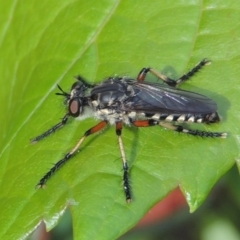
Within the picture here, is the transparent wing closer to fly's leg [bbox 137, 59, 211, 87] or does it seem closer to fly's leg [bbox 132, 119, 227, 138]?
fly's leg [bbox 137, 59, 211, 87]

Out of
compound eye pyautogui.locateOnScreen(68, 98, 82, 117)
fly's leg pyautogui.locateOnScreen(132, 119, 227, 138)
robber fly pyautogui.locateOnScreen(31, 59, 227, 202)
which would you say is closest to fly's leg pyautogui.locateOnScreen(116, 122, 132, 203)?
robber fly pyautogui.locateOnScreen(31, 59, 227, 202)

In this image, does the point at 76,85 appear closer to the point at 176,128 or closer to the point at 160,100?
the point at 160,100

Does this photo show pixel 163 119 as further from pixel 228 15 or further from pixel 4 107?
pixel 4 107

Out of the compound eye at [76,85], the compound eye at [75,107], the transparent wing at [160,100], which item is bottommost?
the transparent wing at [160,100]

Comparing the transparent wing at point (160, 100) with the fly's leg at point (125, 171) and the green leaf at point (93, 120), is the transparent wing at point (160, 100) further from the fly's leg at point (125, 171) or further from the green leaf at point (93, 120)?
the fly's leg at point (125, 171)

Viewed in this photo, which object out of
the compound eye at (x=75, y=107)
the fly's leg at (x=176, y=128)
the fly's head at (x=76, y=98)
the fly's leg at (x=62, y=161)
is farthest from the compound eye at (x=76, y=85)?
the fly's leg at (x=176, y=128)

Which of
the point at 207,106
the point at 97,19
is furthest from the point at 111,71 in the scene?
the point at 207,106
